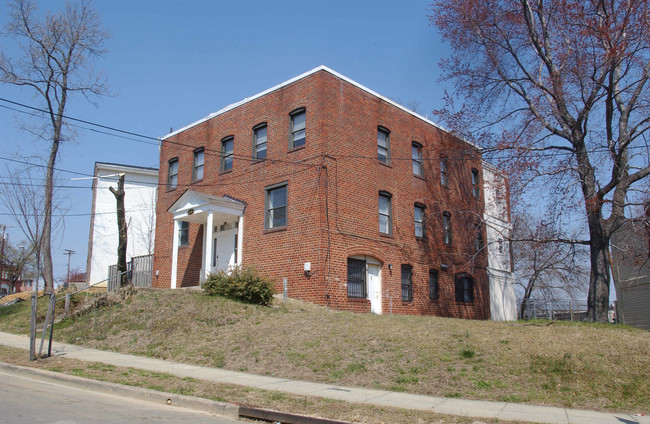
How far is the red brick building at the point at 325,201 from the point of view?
62.7 feet

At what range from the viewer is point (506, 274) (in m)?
31.0

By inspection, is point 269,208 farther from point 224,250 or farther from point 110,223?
point 110,223

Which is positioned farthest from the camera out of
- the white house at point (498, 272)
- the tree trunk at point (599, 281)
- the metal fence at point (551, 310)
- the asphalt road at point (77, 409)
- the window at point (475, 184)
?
the metal fence at point (551, 310)

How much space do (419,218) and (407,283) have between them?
323 centimetres

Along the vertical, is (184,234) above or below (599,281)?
above

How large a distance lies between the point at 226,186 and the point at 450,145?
10.5 m

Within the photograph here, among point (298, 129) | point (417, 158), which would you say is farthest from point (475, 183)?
point (298, 129)

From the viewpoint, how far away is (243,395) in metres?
8.67

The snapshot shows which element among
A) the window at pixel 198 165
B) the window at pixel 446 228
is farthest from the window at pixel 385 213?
the window at pixel 198 165

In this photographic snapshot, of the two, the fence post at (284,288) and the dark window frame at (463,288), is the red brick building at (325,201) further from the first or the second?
the fence post at (284,288)

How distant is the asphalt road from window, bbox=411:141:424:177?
1767cm

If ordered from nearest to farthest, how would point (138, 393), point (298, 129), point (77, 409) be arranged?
1. point (77, 409)
2. point (138, 393)
3. point (298, 129)

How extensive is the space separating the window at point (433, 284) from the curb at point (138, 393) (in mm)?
16701

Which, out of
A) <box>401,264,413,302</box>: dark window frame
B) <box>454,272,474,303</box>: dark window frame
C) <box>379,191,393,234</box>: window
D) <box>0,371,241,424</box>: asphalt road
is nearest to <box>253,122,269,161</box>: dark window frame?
<box>379,191,393,234</box>: window
